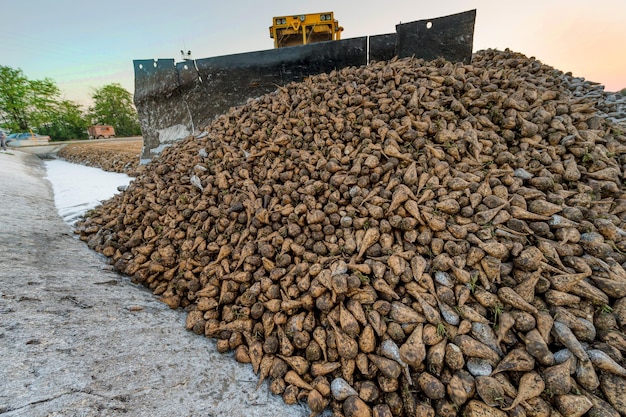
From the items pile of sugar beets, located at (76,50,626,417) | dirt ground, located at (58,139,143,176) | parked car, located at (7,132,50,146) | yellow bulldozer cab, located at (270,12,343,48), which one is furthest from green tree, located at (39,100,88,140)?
pile of sugar beets, located at (76,50,626,417)

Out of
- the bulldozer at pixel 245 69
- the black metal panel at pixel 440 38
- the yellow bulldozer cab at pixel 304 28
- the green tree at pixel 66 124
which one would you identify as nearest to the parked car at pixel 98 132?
the green tree at pixel 66 124

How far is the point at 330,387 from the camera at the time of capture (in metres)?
1.13

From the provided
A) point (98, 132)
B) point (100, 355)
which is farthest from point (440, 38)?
point (98, 132)

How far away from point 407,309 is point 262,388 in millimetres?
743

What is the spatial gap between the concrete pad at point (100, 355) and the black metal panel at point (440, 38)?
347cm

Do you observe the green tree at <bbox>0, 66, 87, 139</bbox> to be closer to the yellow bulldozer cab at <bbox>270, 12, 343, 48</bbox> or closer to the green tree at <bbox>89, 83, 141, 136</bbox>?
the green tree at <bbox>89, 83, 141, 136</bbox>

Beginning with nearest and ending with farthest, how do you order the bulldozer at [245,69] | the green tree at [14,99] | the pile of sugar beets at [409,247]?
the pile of sugar beets at [409,247] < the bulldozer at [245,69] < the green tree at [14,99]

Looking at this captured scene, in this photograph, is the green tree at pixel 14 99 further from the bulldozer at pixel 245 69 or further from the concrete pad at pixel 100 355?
the concrete pad at pixel 100 355

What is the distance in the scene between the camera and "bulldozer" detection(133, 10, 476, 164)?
2.95 m

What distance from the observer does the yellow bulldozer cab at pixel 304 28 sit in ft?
18.3

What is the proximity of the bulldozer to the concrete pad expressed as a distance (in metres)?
2.35

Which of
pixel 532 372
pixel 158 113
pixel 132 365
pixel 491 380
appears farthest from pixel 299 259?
pixel 158 113

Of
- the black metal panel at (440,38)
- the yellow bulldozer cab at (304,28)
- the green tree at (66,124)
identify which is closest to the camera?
the black metal panel at (440,38)

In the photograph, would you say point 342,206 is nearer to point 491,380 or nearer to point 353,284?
point 353,284
